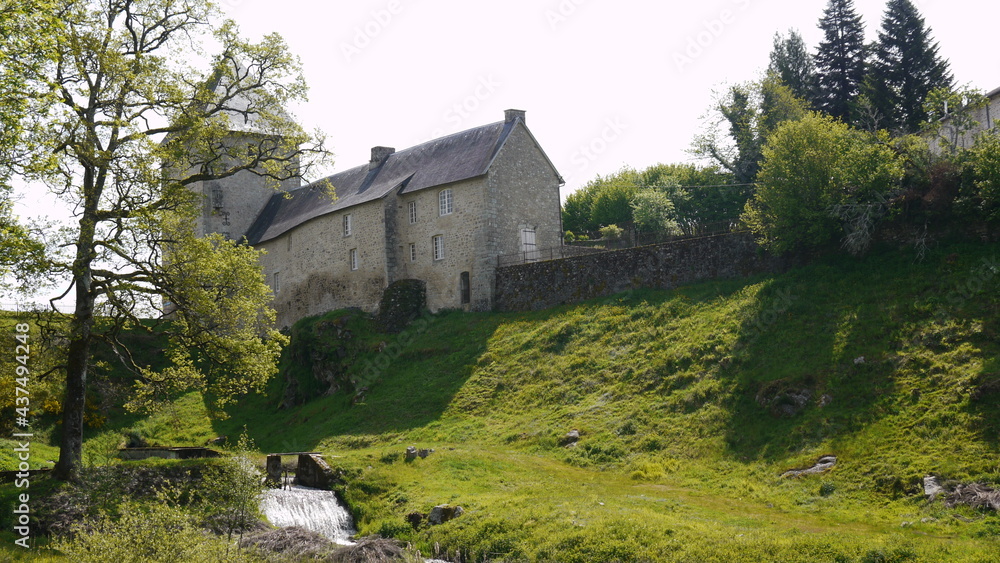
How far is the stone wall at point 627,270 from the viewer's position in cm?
3080

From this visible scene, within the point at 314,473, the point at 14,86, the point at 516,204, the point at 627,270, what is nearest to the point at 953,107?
the point at 627,270

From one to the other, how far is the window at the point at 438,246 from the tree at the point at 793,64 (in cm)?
2214

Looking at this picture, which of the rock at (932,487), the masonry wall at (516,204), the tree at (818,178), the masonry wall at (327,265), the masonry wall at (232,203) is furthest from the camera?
the masonry wall at (232,203)

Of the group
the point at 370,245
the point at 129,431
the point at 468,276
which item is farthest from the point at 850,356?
the point at 129,431

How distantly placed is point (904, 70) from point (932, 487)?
94.4 feet

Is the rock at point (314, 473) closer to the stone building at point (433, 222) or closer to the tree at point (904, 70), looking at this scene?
the stone building at point (433, 222)

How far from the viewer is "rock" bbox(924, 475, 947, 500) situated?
16.5 metres

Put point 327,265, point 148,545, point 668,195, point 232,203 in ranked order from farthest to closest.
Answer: point 668,195 < point 232,203 < point 327,265 < point 148,545

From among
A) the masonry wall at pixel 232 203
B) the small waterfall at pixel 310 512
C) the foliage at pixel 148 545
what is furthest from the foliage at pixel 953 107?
the masonry wall at pixel 232 203

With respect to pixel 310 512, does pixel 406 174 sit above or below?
above

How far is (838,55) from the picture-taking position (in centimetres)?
4334

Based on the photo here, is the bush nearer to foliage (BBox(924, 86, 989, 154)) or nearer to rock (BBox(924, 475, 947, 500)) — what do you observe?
foliage (BBox(924, 86, 989, 154))

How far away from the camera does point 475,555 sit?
16.9 meters

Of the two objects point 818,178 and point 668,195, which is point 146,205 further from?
point 668,195
